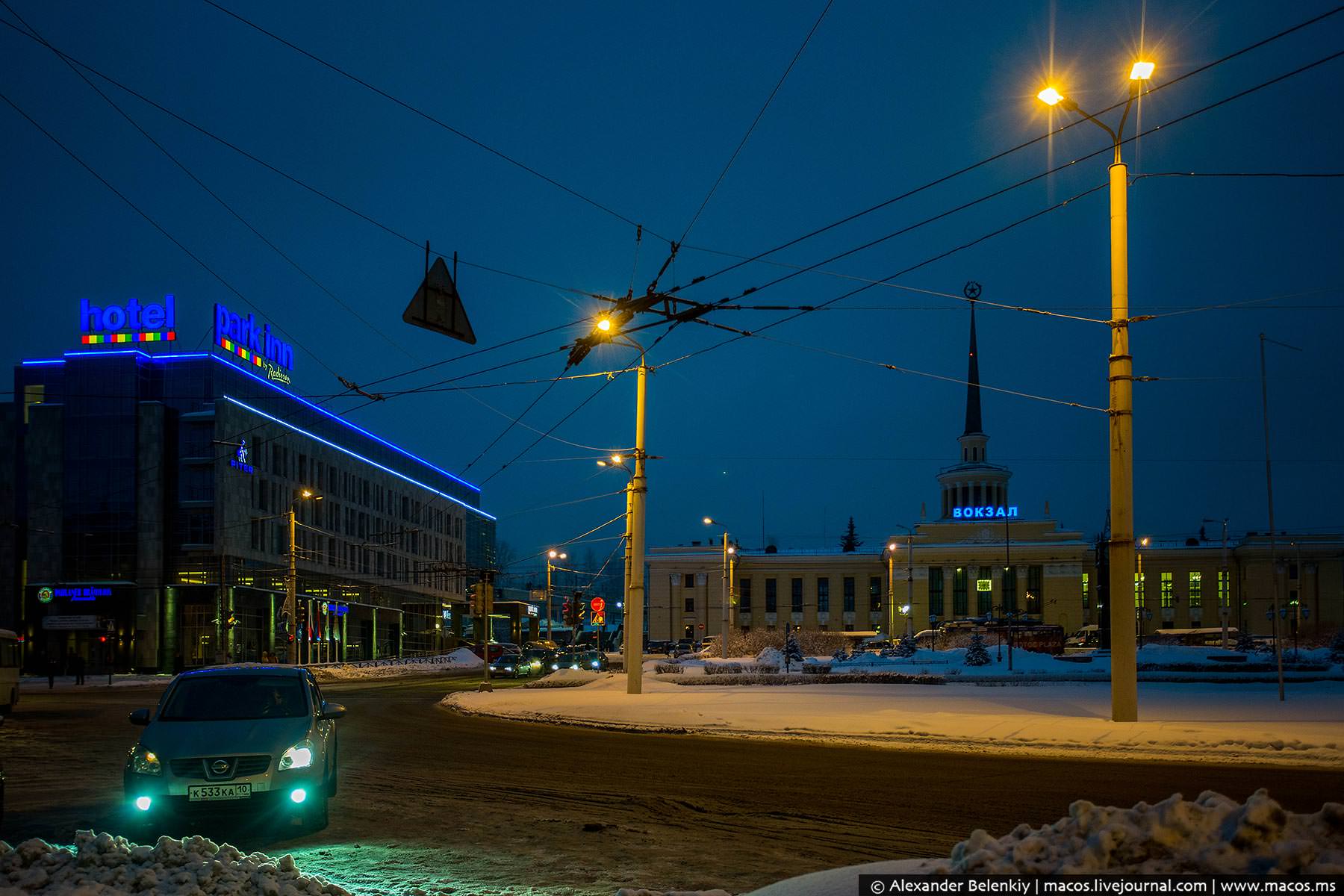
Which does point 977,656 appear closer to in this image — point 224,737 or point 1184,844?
point 224,737

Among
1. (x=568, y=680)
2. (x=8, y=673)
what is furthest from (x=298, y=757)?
(x=568, y=680)

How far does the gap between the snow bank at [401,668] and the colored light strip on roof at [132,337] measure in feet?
74.7

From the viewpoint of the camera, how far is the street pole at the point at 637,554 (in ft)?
99.0

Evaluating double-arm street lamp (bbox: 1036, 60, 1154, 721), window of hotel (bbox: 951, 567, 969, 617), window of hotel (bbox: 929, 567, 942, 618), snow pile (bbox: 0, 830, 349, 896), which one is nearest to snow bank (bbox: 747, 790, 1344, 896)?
snow pile (bbox: 0, 830, 349, 896)

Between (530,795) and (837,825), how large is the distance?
4038 mm

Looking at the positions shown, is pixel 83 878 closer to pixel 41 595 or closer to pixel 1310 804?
pixel 1310 804

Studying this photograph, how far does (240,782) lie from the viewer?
396 inches

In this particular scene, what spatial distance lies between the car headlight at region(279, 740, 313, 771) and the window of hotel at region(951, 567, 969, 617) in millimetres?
107933

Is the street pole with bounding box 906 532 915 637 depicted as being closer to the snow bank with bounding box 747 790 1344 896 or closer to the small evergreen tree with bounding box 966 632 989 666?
the small evergreen tree with bounding box 966 632 989 666

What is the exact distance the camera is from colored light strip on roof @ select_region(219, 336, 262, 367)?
230 feet

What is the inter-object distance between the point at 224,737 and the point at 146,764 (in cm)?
69

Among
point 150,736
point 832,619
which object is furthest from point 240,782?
point 832,619

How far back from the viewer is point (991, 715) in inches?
853

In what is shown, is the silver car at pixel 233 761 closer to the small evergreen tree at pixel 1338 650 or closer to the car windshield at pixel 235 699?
the car windshield at pixel 235 699
